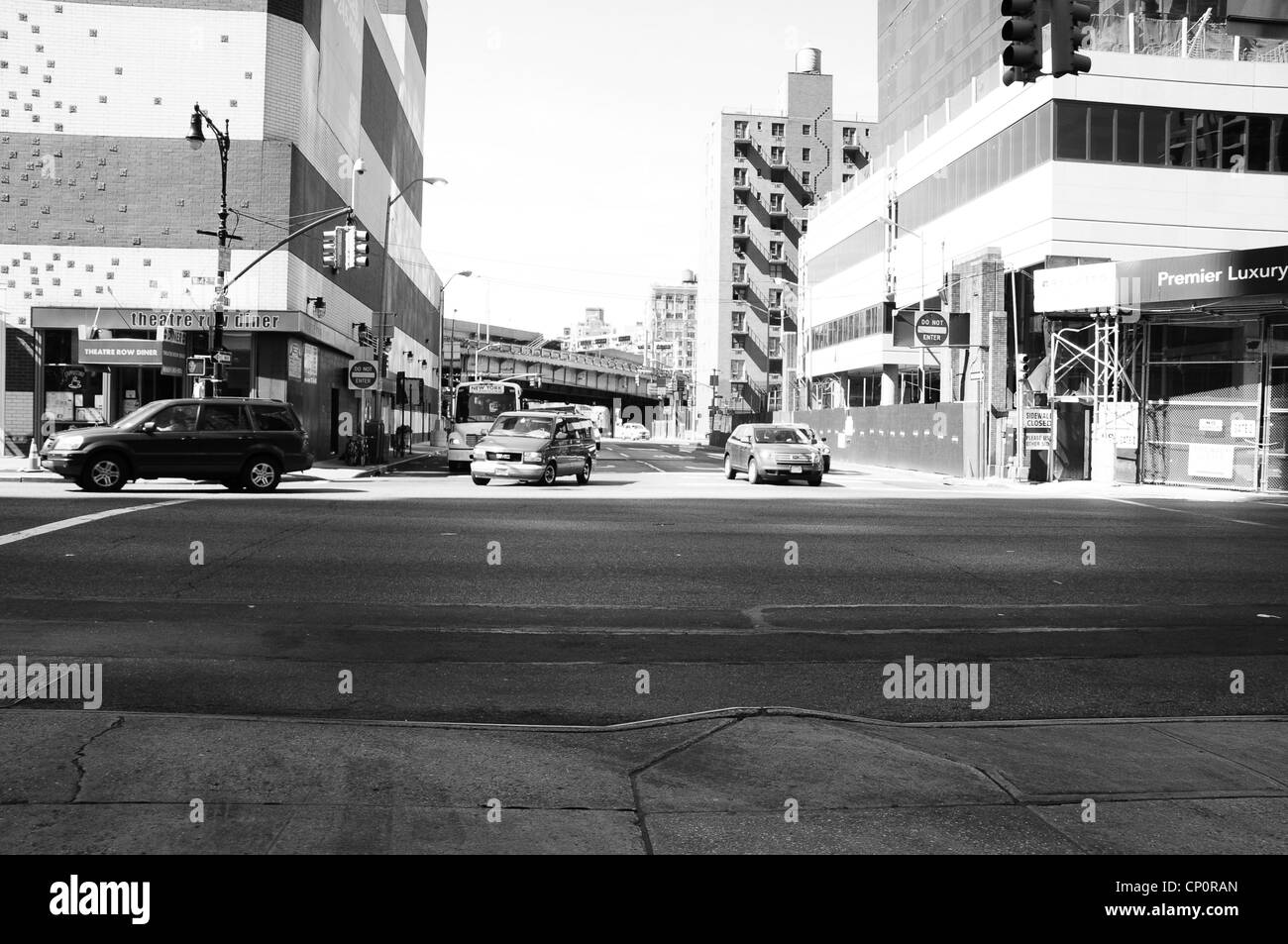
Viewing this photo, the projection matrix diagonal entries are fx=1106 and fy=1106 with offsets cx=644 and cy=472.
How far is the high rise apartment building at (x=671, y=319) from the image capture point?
17800 centimetres

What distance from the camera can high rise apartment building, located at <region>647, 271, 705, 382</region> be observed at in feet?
584

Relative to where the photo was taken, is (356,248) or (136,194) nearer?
(356,248)

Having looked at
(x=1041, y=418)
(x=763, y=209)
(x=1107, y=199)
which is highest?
(x=763, y=209)

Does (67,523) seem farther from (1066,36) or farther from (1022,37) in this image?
(1066,36)

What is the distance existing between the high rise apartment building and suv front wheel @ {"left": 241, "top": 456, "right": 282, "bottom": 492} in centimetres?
15506

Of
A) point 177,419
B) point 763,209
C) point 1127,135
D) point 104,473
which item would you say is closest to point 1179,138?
point 1127,135

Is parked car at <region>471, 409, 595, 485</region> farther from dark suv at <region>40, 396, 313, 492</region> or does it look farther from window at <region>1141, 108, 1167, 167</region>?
window at <region>1141, 108, 1167, 167</region>

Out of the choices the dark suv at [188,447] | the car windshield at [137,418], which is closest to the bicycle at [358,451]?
the dark suv at [188,447]

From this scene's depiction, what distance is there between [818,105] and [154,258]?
4000 inches

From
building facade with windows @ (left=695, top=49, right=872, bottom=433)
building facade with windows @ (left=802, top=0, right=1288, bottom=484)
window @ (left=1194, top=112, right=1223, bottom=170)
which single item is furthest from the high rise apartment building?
window @ (left=1194, top=112, right=1223, bottom=170)

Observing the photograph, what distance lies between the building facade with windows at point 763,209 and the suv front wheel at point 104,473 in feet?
326

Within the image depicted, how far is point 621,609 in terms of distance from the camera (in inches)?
396

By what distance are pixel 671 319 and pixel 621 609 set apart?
176 meters
